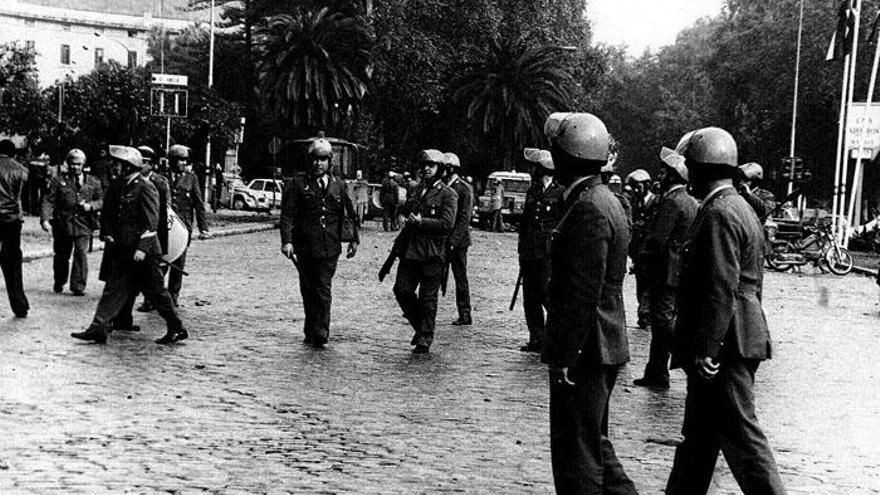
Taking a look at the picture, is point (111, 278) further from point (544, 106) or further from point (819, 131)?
point (819, 131)

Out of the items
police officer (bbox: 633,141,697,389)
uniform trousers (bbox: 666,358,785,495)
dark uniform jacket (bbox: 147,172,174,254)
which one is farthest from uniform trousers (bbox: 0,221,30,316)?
uniform trousers (bbox: 666,358,785,495)

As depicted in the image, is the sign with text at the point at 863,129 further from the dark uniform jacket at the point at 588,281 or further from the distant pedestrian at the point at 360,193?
the dark uniform jacket at the point at 588,281

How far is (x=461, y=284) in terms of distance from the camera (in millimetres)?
14438

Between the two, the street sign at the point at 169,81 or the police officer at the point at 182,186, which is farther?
the street sign at the point at 169,81

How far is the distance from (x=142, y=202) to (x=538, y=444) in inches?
200

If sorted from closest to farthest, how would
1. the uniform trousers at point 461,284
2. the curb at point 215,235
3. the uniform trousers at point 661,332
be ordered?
the uniform trousers at point 661,332, the uniform trousers at point 461,284, the curb at point 215,235

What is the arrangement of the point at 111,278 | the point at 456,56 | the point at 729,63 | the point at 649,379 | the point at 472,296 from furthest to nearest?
the point at 729,63 → the point at 456,56 → the point at 472,296 → the point at 111,278 → the point at 649,379

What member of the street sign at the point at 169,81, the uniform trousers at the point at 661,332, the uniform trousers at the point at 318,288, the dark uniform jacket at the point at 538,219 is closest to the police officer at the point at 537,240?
the dark uniform jacket at the point at 538,219

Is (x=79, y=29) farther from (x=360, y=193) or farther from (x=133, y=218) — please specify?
(x=133, y=218)

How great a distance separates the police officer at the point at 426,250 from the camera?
11281 millimetres

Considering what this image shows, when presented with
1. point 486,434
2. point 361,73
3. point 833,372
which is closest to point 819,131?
point 361,73

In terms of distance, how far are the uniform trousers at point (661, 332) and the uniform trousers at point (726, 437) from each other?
445 centimetres

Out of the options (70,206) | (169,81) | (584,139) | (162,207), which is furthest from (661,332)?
(169,81)

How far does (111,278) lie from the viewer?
1097cm
